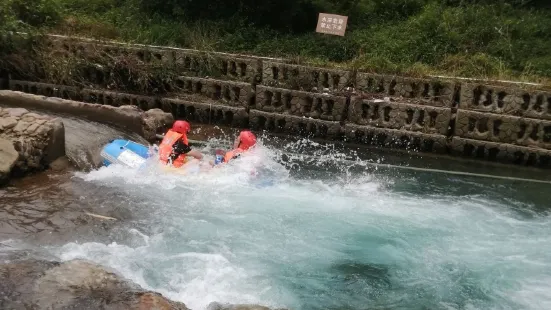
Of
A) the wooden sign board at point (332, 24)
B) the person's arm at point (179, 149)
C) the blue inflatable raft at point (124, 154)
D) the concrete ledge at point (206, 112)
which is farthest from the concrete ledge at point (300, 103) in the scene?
the blue inflatable raft at point (124, 154)

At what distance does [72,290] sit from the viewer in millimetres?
5086

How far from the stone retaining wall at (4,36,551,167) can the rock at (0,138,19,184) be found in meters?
2.52

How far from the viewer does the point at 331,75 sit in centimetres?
1153

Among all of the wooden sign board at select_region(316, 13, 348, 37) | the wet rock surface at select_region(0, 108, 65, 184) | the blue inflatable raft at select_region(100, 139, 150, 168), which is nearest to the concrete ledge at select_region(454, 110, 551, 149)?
the wooden sign board at select_region(316, 13, 348, 37)

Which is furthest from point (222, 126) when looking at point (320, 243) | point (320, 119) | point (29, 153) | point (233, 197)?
point (320, 243)

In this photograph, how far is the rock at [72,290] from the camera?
495 cm

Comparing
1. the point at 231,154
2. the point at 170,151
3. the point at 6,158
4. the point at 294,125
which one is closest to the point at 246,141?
the point at 231,154

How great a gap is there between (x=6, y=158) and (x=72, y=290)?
3753mm

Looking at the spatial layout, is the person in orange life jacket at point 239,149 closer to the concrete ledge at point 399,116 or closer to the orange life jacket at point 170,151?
the orange life jacket at point 170,151

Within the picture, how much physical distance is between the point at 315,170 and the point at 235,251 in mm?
3349

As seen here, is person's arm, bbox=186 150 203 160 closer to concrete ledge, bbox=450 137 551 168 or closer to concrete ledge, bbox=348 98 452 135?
concrete ledge, bbox=348 98 452 135

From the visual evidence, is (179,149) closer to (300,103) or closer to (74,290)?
(300,103)

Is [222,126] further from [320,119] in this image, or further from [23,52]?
[23,52]

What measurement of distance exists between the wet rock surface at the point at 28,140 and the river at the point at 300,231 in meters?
0.27
